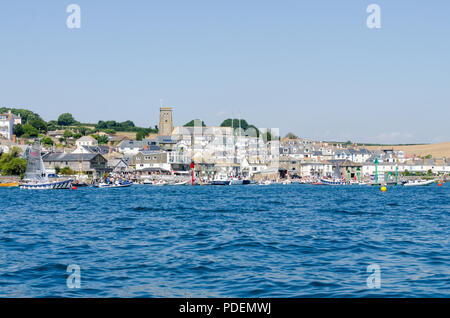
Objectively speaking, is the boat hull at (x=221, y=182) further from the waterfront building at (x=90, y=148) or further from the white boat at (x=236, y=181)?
the waterfront building at (x=90, y=148)

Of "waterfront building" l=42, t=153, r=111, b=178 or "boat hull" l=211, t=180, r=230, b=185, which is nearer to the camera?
"waterfront building" l=42, t=153, r=111, b=178

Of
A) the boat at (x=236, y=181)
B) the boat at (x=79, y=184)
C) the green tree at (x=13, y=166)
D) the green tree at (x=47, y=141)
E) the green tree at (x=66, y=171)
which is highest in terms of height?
the green tree at (x=47, y=141)

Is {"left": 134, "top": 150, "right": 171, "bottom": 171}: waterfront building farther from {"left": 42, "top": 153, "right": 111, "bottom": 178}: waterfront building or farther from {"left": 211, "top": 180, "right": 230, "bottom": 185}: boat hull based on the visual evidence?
{"left": 42, "top": 153, "right": 111, "bottom": 178}: waterfront building

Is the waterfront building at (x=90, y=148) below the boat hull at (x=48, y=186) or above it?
above

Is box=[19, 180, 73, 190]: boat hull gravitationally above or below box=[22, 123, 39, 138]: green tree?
below

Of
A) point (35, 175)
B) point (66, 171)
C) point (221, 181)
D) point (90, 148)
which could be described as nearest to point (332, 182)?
point (221, 181)

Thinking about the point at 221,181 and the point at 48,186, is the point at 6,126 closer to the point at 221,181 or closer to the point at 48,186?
the point at 221,181

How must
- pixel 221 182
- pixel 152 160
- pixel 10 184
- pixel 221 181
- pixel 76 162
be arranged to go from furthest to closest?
pixel 152 160
pixel 221 181
pixel 221 182
pixel 76 162
pixel 10 184

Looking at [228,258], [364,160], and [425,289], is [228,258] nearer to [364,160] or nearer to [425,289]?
[425,289]

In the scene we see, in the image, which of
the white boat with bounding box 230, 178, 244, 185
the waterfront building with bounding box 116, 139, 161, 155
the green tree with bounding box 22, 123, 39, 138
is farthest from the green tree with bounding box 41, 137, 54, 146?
the white boat with bounding box 230, 178, 244, 185

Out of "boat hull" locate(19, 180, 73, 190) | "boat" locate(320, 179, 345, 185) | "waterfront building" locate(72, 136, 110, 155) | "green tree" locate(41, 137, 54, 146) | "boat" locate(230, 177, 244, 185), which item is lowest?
"boat" locate(320, 179, 345, 185)

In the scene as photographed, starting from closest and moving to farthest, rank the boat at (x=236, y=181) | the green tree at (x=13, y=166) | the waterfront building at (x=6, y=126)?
the green tree at (x=13, y=166), the boat at (x=236, y=181), the waterfront building at (x=6, y=126)

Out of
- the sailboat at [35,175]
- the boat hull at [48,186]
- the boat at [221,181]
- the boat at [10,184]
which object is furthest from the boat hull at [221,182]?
the boat at [10,184]
